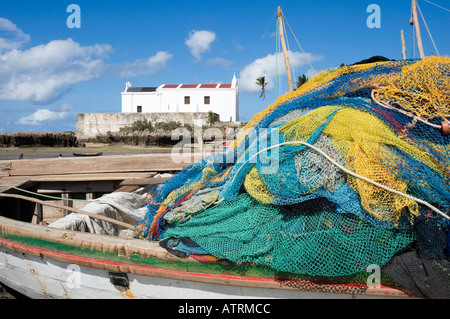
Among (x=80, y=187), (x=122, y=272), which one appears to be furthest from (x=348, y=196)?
(x=80, y=187)

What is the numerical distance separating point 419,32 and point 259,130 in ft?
31.6

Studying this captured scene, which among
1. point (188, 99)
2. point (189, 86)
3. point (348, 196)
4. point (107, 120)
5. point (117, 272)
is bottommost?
point (117, 272)

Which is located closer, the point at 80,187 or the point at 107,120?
the point at 80,187

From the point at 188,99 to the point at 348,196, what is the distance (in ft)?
160

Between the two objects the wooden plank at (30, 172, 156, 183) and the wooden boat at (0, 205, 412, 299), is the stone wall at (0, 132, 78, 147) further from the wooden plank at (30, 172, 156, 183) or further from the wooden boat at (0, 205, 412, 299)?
the wooden boat at (0, 205, 412, 299)

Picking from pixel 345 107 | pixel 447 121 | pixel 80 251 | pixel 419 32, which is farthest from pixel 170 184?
pixel 419 32

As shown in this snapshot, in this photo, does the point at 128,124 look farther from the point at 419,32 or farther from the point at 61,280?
the point at 61,280

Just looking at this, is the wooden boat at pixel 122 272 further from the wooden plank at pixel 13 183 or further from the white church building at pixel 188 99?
the white church building at pixel 188 99

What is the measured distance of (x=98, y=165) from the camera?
590 centimetres

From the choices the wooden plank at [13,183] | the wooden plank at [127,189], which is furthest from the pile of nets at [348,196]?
the wooden plank at [13,183]

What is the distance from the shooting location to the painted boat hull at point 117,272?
2539 millimetres

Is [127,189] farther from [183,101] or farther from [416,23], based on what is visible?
[183,101]

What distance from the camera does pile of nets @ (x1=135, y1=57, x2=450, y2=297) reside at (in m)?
2.25

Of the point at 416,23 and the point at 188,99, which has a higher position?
the point at 188,99
